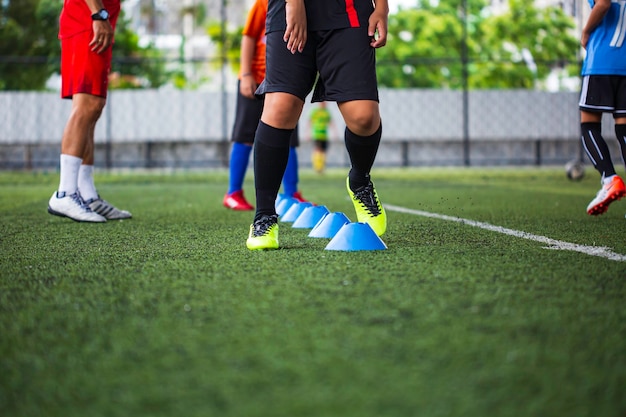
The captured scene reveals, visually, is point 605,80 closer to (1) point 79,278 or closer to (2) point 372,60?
(2) point 372,60

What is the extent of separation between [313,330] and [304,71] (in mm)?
1833

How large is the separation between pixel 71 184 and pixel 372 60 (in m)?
2.38

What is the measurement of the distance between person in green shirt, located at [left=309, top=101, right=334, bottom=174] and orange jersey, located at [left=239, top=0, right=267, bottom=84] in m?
10.5

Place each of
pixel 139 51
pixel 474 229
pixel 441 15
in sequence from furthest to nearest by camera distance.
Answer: pixel 441 15, pixel 139 51, pixel 474 229

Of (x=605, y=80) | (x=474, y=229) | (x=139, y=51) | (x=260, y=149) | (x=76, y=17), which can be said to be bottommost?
(x=474, y=229)

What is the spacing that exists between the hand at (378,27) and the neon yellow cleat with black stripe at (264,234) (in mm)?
872

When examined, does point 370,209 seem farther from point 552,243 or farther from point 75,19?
point 75,19

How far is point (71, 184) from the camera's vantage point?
16.7ft

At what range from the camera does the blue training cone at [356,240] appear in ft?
10.8

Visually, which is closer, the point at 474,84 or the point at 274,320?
the point at 274,320

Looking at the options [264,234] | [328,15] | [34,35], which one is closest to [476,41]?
[34,35]

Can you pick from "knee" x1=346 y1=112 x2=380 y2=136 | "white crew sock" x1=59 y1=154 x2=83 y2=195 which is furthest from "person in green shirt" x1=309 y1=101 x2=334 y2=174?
"knee" x1=346 y1=112 x2=380 y2=136

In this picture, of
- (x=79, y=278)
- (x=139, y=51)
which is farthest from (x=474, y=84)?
(x=79, y=278)

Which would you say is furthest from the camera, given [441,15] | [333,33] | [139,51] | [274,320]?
[441,15]
